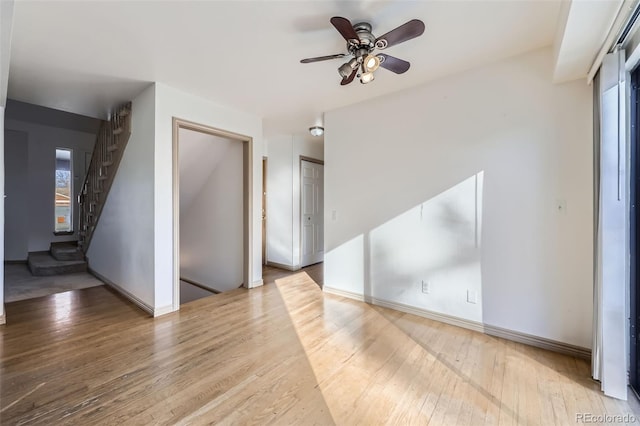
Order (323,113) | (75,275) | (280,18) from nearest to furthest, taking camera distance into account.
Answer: (280,18)
(323,113)
(75,275)

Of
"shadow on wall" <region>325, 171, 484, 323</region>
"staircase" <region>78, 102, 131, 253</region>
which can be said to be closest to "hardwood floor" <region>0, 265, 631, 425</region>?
"shadow on wall" <region>325, 171, 484, 323</region>

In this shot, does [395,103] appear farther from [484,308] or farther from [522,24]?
[484,308]

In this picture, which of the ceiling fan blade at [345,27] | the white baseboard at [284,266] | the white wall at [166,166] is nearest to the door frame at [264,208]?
the white baseboard at [284,266]

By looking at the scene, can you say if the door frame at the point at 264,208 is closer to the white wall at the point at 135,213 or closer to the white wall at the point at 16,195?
the white wall at the point at 135,213

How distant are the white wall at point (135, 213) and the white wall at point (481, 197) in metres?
2.30

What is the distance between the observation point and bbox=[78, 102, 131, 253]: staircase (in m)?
3.64

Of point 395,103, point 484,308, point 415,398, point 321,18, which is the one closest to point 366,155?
point 395,103

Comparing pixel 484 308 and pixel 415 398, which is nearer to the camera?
pixel 415 398

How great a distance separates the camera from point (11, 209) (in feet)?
17.2

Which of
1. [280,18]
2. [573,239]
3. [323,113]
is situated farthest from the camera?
[323,113]

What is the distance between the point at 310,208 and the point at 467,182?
10.7 feet

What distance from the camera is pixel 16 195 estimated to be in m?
5.28

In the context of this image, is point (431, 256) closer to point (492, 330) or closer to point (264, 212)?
point (492, 330)

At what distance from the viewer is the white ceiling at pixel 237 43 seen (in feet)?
5.96
